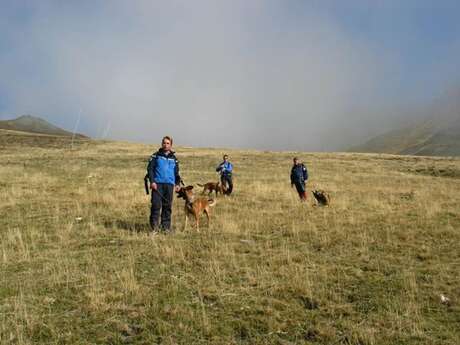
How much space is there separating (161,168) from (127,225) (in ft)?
6.97

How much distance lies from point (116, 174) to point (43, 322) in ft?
73.0

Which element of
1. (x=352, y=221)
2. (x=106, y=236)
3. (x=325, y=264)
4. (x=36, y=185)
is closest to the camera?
(x=325, y=264)

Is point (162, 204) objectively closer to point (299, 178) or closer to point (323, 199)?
point (323, 199)

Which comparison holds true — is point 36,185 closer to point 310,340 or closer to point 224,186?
point 224,186

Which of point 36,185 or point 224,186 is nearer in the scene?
point 224,186

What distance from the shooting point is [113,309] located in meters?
5.64

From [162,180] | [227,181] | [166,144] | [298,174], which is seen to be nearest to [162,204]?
[162,180]

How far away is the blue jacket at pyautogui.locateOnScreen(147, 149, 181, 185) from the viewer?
33.7 ft

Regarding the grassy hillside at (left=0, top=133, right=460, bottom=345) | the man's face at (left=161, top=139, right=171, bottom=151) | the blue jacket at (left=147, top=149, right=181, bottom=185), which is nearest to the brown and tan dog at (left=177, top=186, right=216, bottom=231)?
the grassy hillside at (left=0, top=133, right=460, bottom=345)

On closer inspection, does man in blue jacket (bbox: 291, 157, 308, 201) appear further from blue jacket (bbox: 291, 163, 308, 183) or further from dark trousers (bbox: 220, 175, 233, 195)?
dark trousers (bbox: 220, 175, 233, 195)

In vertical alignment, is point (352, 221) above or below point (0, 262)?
above

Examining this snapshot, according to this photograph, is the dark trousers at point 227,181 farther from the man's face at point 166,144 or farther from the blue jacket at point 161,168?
the man's face at point 166,144

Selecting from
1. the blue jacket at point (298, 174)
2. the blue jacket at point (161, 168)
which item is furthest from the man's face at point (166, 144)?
the blue jacket at point (298, 174)

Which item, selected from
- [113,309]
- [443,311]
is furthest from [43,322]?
[443,311]
